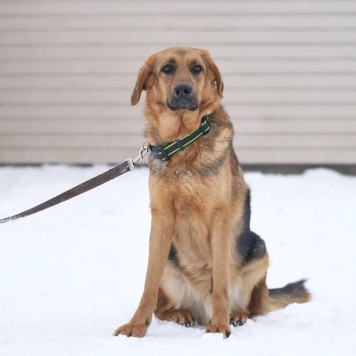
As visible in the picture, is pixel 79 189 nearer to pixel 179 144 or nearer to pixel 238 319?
pixel 179 144

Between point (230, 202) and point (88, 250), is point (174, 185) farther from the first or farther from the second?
point (88, 250)

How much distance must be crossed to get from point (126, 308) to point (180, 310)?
0.49 m

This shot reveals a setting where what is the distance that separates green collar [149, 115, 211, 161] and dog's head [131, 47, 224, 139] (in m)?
0.05

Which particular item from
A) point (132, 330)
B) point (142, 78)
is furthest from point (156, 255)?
point (142, 78)

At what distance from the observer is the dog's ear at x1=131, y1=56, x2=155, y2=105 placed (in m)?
4.32

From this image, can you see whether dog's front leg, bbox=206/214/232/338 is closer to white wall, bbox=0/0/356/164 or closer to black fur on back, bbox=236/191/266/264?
black fur on back, bbox=236/191/266/264

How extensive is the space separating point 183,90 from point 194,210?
2.01 ft

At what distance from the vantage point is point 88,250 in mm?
6547

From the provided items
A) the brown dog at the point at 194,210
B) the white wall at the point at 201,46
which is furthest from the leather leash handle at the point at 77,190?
the white wall at the point at 201,46

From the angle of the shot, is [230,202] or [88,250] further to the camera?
[88,250]

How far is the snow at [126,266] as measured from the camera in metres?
3.76

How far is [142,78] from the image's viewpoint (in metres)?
4.34

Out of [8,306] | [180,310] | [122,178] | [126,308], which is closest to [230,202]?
[180,310]

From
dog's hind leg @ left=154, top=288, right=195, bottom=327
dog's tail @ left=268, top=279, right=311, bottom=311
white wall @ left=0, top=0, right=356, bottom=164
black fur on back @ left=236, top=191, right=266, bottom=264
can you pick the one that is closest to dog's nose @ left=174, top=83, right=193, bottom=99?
black fur on back @ left=236, top=191, right=266, bottom=264
